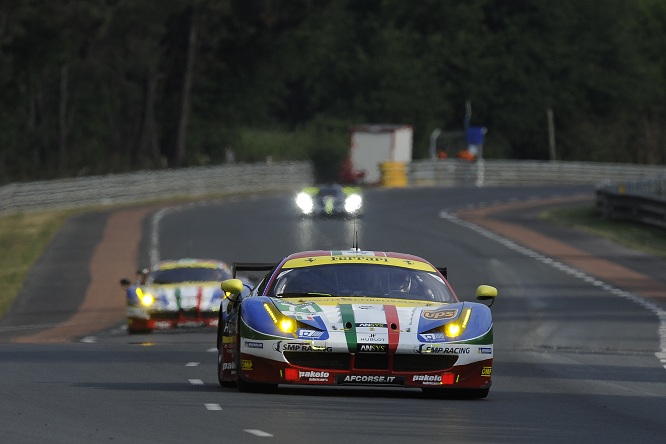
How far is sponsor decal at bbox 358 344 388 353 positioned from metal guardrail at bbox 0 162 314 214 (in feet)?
129

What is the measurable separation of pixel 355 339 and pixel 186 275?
1435 cm

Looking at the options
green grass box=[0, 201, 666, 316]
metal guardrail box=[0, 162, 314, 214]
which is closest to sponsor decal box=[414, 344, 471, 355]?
green grass box=[0, 201, 666, 316]

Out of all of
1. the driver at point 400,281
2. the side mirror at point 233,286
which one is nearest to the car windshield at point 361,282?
the driver at point 400,281

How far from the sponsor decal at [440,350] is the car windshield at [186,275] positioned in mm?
13740

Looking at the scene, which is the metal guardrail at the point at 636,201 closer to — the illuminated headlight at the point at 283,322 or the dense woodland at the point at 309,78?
the dense woodland at the point at 309,78

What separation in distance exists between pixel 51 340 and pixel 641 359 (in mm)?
8812

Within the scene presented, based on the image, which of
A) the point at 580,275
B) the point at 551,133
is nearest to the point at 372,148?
the point at 551,133

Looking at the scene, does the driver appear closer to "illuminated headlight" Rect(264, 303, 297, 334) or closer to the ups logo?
the ups logo

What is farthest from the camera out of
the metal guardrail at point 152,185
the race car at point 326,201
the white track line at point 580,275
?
the metal guardrail at point 152,185

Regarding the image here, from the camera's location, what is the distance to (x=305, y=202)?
51.6 metres

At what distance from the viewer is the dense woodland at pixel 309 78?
256 ft

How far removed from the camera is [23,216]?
168ft

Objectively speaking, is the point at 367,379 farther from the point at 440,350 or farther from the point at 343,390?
the point at 343,390

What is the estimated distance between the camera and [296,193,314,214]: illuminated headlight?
51.4 meters
